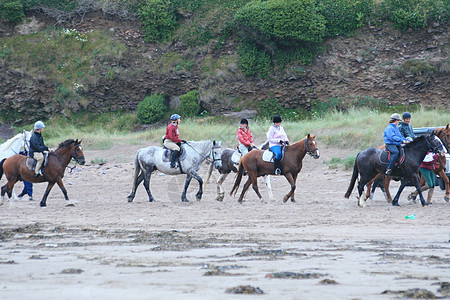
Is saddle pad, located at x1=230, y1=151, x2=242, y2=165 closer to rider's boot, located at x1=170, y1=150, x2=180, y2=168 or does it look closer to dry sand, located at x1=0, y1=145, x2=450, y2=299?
dry sand, located at x1=0, y1=145, x2=450, y2=299

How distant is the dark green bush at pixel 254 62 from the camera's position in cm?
3303

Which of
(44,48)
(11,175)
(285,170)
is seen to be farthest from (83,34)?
(285,170)

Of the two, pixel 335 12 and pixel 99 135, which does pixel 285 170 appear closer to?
pixel 99 135

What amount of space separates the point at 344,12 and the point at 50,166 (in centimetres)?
2179

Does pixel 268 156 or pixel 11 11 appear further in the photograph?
pixel 11 11

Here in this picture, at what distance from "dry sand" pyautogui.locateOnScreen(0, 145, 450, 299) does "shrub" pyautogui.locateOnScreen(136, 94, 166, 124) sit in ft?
53.2

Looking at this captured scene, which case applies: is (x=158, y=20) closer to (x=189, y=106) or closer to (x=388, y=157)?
(x=189, y=106)

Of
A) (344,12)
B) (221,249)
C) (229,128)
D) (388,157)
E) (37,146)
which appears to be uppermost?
(344,12)

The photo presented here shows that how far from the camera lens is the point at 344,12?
32.5 meters

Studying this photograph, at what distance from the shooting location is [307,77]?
32.5m

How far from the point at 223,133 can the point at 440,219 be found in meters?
16.3

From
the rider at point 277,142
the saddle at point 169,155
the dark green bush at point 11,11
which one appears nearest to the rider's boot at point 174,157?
the saddle at point 169,155

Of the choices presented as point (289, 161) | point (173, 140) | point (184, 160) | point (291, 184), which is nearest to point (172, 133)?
point (173, 140)

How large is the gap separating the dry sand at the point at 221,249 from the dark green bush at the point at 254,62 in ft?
57.4
